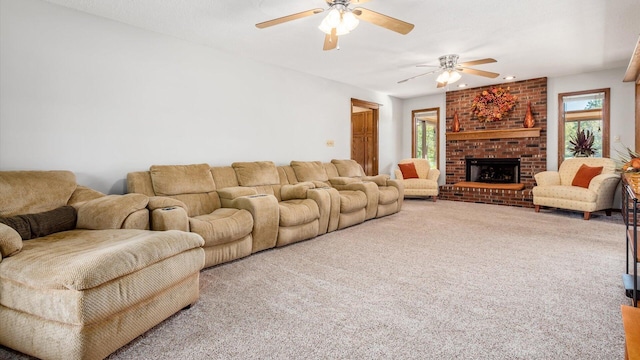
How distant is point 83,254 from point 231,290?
1041 mm

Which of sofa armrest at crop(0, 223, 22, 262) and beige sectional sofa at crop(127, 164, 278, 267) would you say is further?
beige sectional sofa at crop(127, 164, 278, 267)

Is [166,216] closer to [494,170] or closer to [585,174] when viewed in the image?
[585,174]

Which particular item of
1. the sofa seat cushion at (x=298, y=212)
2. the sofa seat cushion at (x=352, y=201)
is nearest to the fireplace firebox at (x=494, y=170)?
the sofa seat cushion at (x=352, y=201)

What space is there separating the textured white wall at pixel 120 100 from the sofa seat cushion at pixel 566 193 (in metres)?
4.41

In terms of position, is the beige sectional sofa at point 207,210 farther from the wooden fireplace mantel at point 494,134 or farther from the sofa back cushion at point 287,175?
the wooden fireplace mantel at point 494,134

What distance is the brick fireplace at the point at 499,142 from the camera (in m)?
6.73

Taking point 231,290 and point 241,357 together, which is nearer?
point 241,357

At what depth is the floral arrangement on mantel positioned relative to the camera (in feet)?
23.0

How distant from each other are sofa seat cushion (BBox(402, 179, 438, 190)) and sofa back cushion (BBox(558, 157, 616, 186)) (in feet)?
7.33

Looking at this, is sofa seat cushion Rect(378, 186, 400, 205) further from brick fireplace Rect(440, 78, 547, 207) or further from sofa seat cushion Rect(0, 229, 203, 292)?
sofa seat cushion Rect(0, 229, 203, 292)

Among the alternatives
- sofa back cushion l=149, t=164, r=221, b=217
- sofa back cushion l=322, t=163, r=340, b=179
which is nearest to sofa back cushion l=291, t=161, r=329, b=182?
sofa back cushion l=322, t=163, r=340, b=179

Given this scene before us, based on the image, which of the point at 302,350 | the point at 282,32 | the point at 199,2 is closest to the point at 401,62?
the point at 282,32

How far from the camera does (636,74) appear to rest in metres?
5.23

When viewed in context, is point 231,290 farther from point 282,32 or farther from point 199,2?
point 282,32
